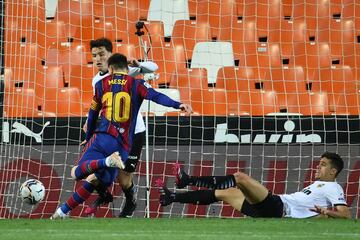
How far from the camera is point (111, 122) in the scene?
7.67 meters

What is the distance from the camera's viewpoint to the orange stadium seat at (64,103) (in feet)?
36.8

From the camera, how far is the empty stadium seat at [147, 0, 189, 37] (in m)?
13.2

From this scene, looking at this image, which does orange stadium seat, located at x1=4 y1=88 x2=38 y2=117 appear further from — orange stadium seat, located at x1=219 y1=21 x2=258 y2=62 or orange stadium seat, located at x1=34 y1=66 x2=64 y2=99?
orange stadium seat, located at x1=219 y1=21 x2=258 y2=62

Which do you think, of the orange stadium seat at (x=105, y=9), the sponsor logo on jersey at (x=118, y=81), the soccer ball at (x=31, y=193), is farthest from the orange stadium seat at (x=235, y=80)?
the soccer ball at (x=31, y=193)

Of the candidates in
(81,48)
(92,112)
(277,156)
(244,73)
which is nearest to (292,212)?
(277,156)

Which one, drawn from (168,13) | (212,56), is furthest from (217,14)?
(212,56)

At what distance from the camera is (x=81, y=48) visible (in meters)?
12.2

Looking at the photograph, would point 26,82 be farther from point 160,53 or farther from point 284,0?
point 284,0

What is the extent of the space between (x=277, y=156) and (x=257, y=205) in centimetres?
172

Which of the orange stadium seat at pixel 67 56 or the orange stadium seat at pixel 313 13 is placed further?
the orange stadium seat at pixel 313 13

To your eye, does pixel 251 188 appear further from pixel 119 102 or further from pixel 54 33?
pixel 54 33

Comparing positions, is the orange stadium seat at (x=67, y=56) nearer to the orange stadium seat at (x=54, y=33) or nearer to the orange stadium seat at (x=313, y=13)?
the orange stadium seat at (x=54, y=33)

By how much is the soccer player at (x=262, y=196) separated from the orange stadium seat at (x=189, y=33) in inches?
176

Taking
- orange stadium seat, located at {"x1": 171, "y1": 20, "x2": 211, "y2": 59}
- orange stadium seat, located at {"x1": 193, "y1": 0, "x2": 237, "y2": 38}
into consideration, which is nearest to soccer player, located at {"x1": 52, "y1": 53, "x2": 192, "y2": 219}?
orange stadium seat, located at {"x1": 171, "y1": 20, "x2": 211, "y2": 59}
